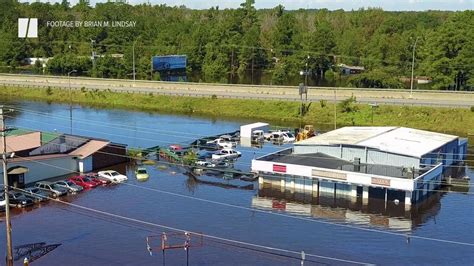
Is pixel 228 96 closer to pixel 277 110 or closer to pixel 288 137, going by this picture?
pixel 277 110

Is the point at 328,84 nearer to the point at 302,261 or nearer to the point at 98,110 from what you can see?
the point at 98,110

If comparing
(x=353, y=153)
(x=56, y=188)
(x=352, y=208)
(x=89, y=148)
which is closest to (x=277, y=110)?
(x=89, y=148)

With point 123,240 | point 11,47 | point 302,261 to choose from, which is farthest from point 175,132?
point 11,47

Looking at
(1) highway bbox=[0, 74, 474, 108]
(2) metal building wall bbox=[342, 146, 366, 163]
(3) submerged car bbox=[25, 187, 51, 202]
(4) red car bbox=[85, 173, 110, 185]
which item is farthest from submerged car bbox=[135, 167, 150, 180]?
(1) highway bbox=[0, 74, 474, 108]

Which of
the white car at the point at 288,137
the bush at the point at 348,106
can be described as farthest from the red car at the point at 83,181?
the bush at the point at 348,106

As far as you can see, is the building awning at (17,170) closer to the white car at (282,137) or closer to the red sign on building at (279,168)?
the red sign on building at (279,168)
